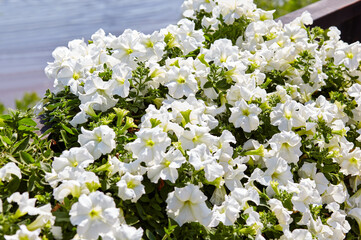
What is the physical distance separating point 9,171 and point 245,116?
2.86 feet

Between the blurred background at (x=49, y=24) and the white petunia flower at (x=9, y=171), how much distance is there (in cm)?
419

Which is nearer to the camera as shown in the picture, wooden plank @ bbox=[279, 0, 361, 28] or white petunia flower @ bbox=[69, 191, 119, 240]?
white petunia flower @ bbox=[69, 191, 119, 240]

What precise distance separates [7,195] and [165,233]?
1.61 ft

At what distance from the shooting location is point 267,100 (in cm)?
208

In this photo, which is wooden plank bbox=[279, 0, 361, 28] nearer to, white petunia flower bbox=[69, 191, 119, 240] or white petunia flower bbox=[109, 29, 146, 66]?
white petunia flower bbox=[109, 29, 146, 66]

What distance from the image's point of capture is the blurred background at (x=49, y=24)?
606cm

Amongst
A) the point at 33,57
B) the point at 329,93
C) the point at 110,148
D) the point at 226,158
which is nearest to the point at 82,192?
the point at 110,148

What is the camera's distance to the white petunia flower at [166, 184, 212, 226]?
1.58 meters

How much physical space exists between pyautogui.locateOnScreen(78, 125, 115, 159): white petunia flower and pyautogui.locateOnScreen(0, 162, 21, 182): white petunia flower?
228 mm

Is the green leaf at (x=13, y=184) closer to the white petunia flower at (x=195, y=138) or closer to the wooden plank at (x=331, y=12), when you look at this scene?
the white petunia flower at (x=195, y=138)

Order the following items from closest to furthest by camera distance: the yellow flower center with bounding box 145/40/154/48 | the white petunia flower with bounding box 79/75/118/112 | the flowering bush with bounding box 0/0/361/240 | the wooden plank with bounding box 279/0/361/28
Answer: the flowering bush with bounding box 0/0/361/240 < the white petunia flower with bounding box 79/75/118/112 < the yellow flower center with bounding box 145/40/154/48 < the wooden plank with bounding box 279/0/361/28

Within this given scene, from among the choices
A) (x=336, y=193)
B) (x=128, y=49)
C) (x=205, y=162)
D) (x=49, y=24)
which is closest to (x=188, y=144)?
(x=205, y=162)

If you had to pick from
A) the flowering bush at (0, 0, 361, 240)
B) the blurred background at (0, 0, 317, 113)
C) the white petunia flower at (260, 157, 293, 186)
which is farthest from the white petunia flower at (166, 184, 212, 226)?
the blurred background at (0, 0, 317, 113)

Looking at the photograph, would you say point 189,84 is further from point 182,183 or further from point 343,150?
point 343,150
